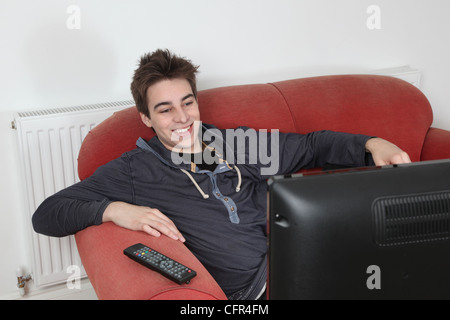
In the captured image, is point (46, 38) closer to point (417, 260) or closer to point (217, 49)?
point (217, 49)

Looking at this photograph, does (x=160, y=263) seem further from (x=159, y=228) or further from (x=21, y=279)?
(x=21, y=279)

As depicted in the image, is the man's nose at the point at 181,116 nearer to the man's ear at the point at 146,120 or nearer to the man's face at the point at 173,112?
the man's face at the point at 173,112

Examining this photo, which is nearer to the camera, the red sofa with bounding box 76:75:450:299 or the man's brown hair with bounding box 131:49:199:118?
the man's brown hair with bounding box 131:49:199:118

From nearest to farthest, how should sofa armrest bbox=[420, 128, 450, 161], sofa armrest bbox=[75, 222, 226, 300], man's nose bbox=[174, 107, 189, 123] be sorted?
1. sofa armrest bbox=[75, 222, 226, 300]
2. man's nose bbox=[174, 107, 189, 123]
3. sofa armrest bbox=[420, 128, 450, 161]

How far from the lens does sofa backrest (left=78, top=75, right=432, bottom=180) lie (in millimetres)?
1919

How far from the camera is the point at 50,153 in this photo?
2.01 m

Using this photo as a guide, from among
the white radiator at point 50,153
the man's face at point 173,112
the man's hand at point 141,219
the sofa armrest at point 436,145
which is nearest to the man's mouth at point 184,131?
the man's face at point 173,112

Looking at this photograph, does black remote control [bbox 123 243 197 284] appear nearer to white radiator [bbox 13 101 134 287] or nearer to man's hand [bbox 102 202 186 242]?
man's hand [bbox 102 202 186 242]

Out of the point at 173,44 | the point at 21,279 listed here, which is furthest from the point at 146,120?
the point at 21,279

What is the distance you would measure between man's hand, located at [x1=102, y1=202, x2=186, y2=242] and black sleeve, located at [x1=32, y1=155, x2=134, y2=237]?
0.04 meters

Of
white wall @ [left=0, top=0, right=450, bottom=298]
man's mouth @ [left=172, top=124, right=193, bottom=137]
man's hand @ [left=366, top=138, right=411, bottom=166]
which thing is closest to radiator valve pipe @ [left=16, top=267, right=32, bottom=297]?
white wall @ [left=0, top=0, right=450, bottom=298]

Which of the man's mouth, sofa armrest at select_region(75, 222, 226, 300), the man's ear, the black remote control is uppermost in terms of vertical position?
the man's ear

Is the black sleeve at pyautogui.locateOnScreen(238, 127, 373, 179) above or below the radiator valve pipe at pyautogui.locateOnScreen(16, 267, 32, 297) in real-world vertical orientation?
above

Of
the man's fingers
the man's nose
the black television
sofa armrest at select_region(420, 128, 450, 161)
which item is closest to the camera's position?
the black television
